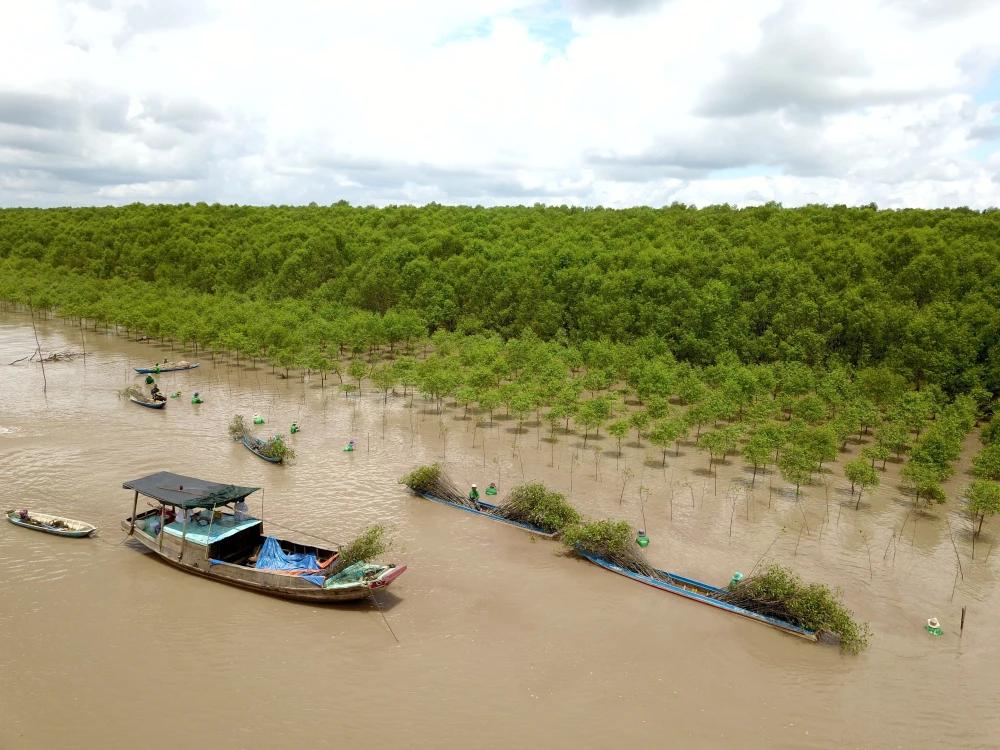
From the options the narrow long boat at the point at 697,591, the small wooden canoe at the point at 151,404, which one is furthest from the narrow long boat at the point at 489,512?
the small wooden canoe at the point at 151,404

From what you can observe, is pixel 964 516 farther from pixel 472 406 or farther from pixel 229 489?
pixel 229 489

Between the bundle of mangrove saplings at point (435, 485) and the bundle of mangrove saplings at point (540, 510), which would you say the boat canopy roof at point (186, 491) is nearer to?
the bundle of mangrove saplings at point (435, 485)

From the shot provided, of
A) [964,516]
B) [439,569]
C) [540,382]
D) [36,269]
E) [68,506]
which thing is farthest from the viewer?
[36,269]

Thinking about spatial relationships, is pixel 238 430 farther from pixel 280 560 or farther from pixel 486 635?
pixel 486 635

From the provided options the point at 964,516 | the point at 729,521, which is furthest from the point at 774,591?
the point at 964,516

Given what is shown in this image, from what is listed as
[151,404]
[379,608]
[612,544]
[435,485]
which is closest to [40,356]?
[151,404]

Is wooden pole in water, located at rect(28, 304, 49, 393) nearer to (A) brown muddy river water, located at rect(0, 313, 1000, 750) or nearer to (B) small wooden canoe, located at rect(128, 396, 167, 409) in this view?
(B) small wooden canoe, located at rect(128, 396, 167, 409)
